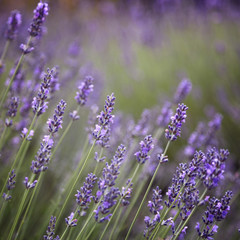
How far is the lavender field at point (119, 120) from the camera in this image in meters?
1.36

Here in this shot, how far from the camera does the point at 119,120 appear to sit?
255 cm

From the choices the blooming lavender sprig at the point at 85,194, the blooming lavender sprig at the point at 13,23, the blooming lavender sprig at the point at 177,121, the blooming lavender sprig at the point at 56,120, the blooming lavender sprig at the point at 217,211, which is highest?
the blooming lavender sprig at the point at 13,23

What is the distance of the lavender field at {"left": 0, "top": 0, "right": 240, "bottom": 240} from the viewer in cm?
136

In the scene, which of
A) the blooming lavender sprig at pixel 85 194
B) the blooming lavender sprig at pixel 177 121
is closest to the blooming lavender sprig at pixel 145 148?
the blooming lavender sprig at pixel 177 121

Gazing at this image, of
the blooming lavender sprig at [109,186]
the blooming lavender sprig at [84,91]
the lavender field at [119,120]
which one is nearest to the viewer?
the blooming lavender sprig at [109,186]

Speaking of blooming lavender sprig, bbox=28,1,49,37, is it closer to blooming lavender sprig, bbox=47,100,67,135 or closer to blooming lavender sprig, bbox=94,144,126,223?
blooming lavender sprig, bbox=47,100,67,135

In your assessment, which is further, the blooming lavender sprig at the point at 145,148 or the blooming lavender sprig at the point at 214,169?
the blooming lavender sprig at the point at 145,148

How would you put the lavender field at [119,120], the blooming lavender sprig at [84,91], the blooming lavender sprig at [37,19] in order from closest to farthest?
the lavender field at [119,120], the blooming lavender sprig at [37,19], the blooming lavender sprig at [84,91]

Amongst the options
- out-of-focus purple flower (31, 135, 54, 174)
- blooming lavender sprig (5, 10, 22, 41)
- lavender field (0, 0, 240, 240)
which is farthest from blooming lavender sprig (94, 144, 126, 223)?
blooming lavender sprig (5, 10, 22, 41)

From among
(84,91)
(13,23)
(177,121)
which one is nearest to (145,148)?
(177,121)

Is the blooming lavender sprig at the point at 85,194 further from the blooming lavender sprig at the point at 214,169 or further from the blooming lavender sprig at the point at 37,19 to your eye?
the blooming lavender sprig at the point at 37,19

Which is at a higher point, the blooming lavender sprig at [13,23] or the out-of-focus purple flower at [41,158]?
the blooming lavender sprig at [13,23]

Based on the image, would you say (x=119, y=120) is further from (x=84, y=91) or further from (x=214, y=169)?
(x=214, y=169)

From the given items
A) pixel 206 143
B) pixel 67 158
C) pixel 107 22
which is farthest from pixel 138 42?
pixel 206 143
